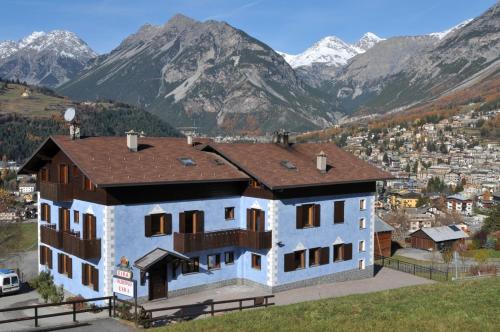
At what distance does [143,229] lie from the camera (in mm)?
32062

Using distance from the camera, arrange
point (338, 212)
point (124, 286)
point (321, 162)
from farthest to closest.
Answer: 1. point (338, 212)
2. point (321, 162)
3. point (124, 286)

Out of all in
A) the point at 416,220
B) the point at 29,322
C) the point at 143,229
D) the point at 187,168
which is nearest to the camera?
the point at 29,322

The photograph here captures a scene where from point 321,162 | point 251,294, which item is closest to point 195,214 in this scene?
point 251,294

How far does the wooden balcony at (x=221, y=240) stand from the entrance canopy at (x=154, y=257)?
802mm

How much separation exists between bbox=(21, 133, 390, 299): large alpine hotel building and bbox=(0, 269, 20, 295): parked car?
2.48 m

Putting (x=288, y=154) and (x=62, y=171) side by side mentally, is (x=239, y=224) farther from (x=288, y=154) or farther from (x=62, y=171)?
(x=62, y=171)

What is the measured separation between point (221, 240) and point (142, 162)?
23.4 feet

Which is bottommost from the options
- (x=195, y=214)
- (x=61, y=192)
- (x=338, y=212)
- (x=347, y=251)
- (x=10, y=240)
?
(x=10, y=240)

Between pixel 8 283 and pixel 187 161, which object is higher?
pixel 187 161

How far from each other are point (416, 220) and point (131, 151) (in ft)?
340

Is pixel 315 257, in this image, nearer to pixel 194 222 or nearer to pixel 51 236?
pixel 194 222

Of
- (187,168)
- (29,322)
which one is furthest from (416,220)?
(29,322)

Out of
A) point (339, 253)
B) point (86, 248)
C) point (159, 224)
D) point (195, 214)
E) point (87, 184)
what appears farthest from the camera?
point (339, 253)

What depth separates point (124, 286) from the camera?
2484 cm
